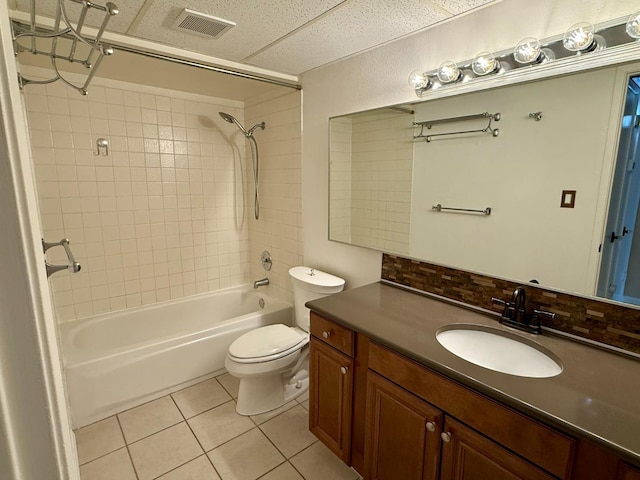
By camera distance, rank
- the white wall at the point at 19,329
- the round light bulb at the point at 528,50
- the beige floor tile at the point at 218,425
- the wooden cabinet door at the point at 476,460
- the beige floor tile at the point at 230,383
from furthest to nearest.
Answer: the beige floor tile at the point at 230,383, the beige floor tile at the point at 218,425, the round light bulb at the point at 528,50, the wooden cabinet door at the point at 476,460, the white wall at the point at 19,329

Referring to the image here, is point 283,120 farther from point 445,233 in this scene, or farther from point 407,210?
point 445,233

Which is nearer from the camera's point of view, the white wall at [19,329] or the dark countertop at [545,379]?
the white wall at [19,329]

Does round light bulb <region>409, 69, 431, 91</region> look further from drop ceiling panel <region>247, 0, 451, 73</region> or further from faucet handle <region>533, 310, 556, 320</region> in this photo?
faucet handle <region>533, 310, 556, 320</region>

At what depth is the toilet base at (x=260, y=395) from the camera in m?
2.11

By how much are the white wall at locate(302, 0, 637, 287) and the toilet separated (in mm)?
215

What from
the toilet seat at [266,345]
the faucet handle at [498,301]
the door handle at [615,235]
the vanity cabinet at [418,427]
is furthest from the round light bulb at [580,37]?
the toilet seat at [266,345]

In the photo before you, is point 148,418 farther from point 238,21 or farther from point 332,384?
point 238,21

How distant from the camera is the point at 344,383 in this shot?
5.06ft

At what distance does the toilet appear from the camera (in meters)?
2.02

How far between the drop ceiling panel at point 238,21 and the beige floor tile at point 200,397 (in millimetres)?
2196

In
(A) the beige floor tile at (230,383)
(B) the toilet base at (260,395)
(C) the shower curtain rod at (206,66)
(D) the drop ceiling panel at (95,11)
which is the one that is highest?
(D) the drop ceiling panel at (95,11)

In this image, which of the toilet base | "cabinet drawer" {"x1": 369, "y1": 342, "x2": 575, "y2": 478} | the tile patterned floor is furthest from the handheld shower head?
"cabinet drawer" {"x1": 369, "y1": 342, "x2": 575, "y2": 478}

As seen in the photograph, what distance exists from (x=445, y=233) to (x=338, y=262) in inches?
32.2

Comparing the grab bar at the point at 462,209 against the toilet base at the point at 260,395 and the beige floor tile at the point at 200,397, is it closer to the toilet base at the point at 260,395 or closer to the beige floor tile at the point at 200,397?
the toilet base at the point at 260,395
